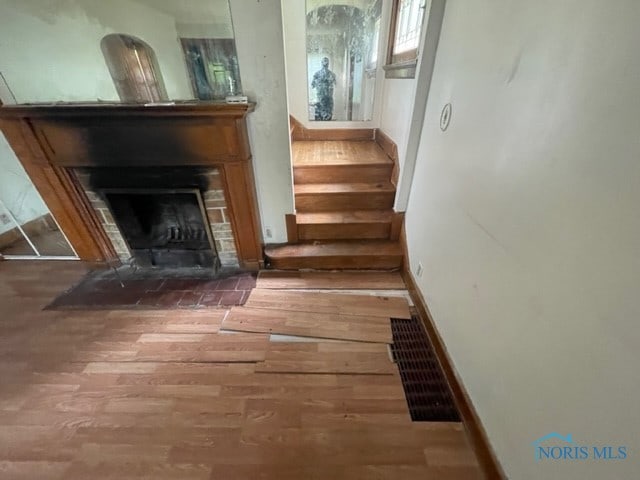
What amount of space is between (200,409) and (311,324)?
74 cm

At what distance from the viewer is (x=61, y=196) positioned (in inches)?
71.5

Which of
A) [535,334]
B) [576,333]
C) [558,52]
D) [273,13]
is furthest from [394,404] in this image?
[273,13]

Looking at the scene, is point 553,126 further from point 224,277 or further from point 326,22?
point 326,22

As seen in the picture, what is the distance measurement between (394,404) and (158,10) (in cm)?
253

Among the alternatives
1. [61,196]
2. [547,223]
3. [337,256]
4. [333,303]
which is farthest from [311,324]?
[61,196]

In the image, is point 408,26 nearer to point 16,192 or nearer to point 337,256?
point 337,256

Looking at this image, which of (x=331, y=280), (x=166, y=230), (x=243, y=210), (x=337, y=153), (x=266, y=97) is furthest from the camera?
(x=337, y=153)

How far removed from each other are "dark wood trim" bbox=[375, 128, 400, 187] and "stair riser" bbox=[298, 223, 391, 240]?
0.42 metres

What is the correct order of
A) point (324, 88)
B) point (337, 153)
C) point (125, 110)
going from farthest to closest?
point (324, 88) → point (337, 153) → point (125, 110)

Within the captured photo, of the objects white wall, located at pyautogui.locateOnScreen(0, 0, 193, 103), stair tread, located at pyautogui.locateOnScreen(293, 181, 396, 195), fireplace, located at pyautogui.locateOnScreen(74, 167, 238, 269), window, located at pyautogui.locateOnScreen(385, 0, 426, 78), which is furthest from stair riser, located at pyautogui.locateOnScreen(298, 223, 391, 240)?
white wall, located at pyautogui.locateOnScreen(0, 0, 193, 103)

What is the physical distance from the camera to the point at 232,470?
1.04 meters

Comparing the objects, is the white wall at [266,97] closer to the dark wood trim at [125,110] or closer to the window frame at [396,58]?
the dark wood trim at [125,110]

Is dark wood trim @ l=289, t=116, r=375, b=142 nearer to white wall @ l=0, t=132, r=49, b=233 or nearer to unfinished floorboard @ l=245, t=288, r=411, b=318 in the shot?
unfinished floorboard @ l=245, t=288, r=411, b=318

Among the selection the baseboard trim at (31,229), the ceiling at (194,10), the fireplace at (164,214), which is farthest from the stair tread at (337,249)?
the baseboard trim at (31,229)
